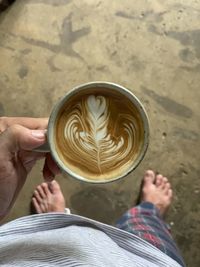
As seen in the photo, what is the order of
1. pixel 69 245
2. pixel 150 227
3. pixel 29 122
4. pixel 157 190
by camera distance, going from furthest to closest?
1. pixel 157 190
2. pixel 150 227
3. pixel 29 122
4. pixel 69 245

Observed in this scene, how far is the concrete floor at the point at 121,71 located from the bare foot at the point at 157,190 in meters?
0.03

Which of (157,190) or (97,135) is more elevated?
(97,135)

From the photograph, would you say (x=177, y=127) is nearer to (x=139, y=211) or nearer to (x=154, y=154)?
Answer: (x=154, y=154)

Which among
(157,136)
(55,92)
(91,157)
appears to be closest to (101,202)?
(157,136)

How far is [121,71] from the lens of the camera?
154cm

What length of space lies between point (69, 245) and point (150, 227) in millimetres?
470

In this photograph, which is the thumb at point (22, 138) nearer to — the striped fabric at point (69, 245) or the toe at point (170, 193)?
the striped fabric at point (69, 245)

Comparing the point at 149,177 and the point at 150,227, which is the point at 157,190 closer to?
the point at 149,177

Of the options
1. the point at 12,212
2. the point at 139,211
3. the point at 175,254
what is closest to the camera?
the point at 175,254

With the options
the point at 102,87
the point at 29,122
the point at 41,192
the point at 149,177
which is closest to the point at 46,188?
the point at 41,192

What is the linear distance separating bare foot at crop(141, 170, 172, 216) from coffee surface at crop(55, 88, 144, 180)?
598 mm

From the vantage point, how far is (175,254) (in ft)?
3.85

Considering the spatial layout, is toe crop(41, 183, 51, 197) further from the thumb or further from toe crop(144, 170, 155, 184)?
the thumb

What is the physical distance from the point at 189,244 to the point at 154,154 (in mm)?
330
